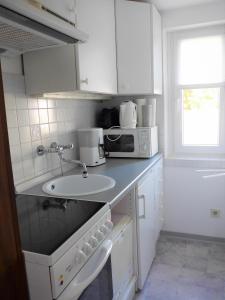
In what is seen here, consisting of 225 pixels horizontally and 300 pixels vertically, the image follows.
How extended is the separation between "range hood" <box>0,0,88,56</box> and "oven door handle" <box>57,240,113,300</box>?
3.08 feet

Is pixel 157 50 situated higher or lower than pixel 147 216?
higher

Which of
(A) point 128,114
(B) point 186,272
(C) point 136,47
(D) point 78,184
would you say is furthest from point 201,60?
(B) point 186,272

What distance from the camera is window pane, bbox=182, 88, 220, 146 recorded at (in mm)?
2561

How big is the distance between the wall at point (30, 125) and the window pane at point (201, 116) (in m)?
1.19

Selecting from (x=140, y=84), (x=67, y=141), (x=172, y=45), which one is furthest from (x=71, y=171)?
(x=172, y=45)

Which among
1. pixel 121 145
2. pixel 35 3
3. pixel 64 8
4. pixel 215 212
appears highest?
pixel 64 8

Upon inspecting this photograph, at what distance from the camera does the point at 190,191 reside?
2588 mm

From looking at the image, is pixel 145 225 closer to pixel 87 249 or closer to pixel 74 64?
pixel 87 249

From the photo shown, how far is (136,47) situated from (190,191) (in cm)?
143

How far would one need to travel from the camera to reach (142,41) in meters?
2.19

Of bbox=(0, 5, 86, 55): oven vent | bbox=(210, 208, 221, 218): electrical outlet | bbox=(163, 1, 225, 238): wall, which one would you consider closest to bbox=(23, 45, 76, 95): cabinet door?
bbox=(0, 5, 86, 55): oven vent

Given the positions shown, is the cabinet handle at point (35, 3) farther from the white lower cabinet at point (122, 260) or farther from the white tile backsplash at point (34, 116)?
the white lower cabinet at point (122, 260)

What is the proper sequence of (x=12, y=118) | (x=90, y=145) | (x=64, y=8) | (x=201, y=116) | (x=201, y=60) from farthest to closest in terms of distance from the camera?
(x=201, y=116), (x=201, y=60), (x=90, y=145), (x=12, y=118), (x=64, y=8)

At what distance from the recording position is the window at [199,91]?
2477 millimetres
